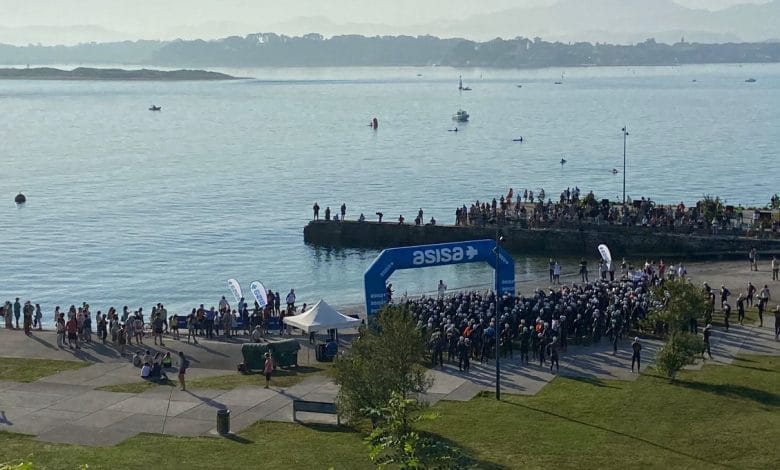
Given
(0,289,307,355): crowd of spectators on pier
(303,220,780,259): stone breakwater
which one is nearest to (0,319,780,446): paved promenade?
(0,289,307,355): crowd of spectators on pier

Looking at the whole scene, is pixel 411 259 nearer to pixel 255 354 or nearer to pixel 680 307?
pixel 255 354

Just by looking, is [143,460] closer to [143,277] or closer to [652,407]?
[652,407]

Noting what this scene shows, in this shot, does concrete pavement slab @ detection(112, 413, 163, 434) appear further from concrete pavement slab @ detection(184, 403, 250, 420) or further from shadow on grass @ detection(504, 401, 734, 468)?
shadow on grass @ detection(504, 401, 734, 468)

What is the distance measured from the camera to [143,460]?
73.9ft

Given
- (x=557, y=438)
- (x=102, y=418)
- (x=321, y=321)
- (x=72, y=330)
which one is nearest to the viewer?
(x=557, y=438)

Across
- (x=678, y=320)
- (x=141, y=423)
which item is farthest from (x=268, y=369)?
(x=678, y=320)

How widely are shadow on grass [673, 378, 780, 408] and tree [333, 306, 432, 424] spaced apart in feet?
23.0

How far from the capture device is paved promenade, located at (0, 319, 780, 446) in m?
25.3

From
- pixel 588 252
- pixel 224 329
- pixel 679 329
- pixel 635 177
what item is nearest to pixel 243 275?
pixel 588 252

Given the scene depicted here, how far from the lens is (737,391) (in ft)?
87.7

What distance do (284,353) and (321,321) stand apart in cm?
211

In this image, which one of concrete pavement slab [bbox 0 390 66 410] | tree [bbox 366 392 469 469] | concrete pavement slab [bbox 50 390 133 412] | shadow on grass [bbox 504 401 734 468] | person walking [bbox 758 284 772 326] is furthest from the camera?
person walking [bbox 758 284 772 326]

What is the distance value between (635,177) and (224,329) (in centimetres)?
7477

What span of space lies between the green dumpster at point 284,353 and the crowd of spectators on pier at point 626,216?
29326mm
